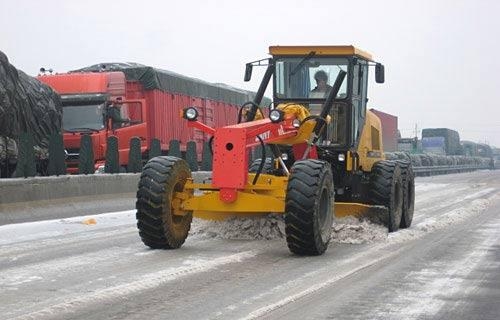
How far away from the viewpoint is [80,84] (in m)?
19.9

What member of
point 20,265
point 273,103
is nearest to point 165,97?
point 273,103

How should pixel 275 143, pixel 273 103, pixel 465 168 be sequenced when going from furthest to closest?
pixel 465 168 < pixel 273 103 < pixel 275 143

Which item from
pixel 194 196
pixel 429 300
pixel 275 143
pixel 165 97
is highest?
pixel 165 97

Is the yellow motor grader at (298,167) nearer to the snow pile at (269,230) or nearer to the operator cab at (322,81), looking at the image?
the operator cab at (322,81)

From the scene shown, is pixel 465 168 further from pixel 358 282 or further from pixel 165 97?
pixel 358 282

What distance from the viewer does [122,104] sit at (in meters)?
20.0

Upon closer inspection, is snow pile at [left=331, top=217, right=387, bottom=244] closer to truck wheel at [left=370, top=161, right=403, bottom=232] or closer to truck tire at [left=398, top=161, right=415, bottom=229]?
truck wheel at [left=370, top=161, right=403, bottom=232]

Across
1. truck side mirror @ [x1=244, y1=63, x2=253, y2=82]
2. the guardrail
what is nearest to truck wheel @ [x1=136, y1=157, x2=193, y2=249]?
truck side mirror @ [x1=244, y1=63, x2=253, y2=82]

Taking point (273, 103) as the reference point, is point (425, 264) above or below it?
below

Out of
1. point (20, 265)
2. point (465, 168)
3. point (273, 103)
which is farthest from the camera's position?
point (465, 168)

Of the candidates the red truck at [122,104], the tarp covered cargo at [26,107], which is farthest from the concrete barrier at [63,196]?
the red truck at [122,104]

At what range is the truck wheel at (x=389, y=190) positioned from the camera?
11.6 meters

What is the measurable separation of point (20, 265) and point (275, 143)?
12.0 ft

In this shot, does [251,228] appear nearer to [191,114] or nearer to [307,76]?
[191,114]
